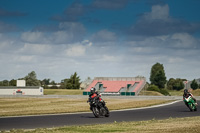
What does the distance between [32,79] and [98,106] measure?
154808 millimetres

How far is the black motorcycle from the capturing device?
24781mm

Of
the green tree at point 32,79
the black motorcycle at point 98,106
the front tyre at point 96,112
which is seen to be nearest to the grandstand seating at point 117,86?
the green tree at point 32,79

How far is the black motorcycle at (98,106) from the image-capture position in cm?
2478

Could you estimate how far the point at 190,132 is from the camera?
48.6 ft

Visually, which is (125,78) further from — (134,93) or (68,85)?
(68,85)

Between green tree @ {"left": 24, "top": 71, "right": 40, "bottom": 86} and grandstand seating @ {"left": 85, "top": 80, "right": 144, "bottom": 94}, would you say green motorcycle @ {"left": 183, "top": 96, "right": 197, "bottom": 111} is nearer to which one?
grandstand seating @ {"left": 85, "top": 80, "right": 144, "bottom": 94}

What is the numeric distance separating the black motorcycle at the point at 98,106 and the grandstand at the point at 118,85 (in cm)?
7565

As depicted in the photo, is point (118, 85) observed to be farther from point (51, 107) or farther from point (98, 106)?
point (98, 106)

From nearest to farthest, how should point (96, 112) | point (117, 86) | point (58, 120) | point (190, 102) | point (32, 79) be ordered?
point (58, 120) → point (96, 112) → point (190, 102) → point (117, 86) → point (32, 79)

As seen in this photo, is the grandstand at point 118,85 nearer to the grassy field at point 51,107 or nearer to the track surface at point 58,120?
the grassy field at point 51,107

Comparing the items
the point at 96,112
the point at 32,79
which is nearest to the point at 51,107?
the point at 96,112

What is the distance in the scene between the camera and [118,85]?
361 feet

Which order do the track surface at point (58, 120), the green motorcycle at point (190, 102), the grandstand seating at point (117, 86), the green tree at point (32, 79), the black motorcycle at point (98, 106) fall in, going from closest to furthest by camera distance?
1. the track surface at point (58, 120)
2. the black motorcycle at point (98, 106)
3. the green motorcycle at point (190, 102)
4. the grandstand seating at point (117, 86)
5. the green tree at point (32, 79)

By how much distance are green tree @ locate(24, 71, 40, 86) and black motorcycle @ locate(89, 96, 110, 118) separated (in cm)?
15110
